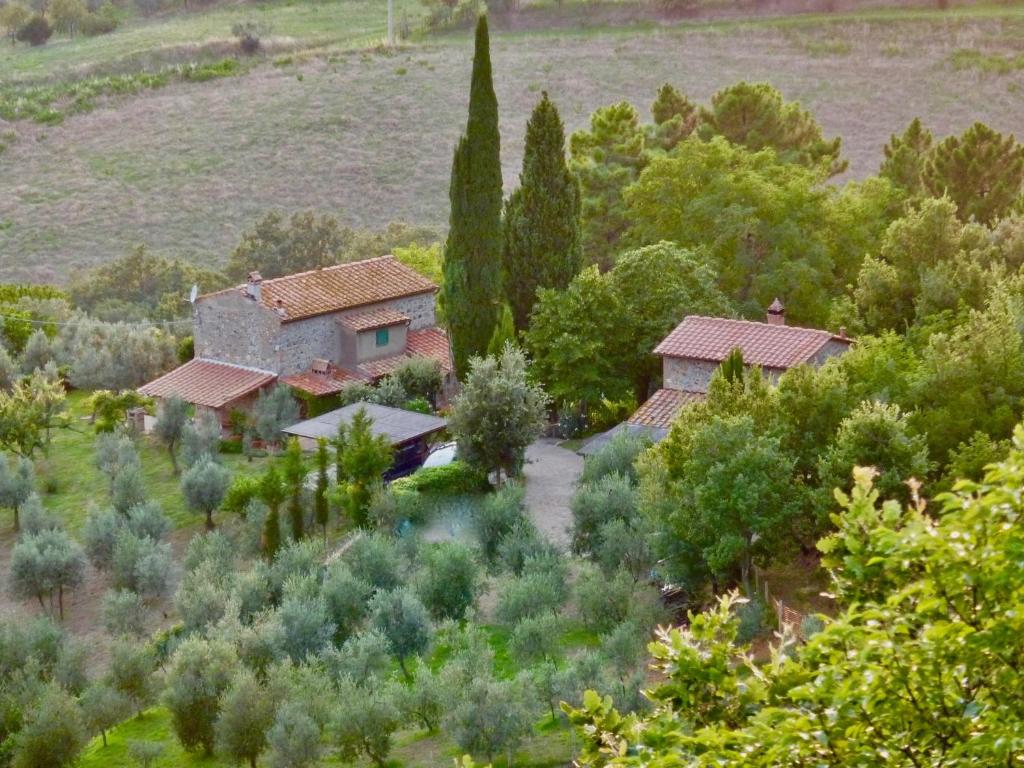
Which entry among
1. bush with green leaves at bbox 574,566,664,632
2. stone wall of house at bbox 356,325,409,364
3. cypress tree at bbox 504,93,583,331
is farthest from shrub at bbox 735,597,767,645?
stone wall of house at bbox 356,325,409,364

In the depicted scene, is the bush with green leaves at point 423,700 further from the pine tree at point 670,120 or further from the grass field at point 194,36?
the grass field at point 194,36

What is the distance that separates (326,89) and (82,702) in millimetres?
67418

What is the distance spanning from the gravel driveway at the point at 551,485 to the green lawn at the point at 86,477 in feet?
23.7

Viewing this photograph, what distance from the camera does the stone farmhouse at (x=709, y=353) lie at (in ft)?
117

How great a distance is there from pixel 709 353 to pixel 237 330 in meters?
14.0

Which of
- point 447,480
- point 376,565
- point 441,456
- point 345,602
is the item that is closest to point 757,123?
point 441,456

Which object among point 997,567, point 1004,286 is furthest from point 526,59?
point 997,567

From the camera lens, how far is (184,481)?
35.0m

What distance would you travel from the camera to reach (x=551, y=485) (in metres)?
36.4

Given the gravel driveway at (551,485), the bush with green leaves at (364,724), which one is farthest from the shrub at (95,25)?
the bush with green leaves at (364,724)

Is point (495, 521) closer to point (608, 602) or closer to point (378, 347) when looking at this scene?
point (608, 602)

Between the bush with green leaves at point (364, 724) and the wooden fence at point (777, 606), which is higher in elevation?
the bush with green leaves at point (364, 724)

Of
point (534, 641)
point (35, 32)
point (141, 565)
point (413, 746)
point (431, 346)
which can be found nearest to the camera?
point (413, 746)

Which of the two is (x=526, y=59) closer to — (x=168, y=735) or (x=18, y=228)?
(x=18, y=228)
